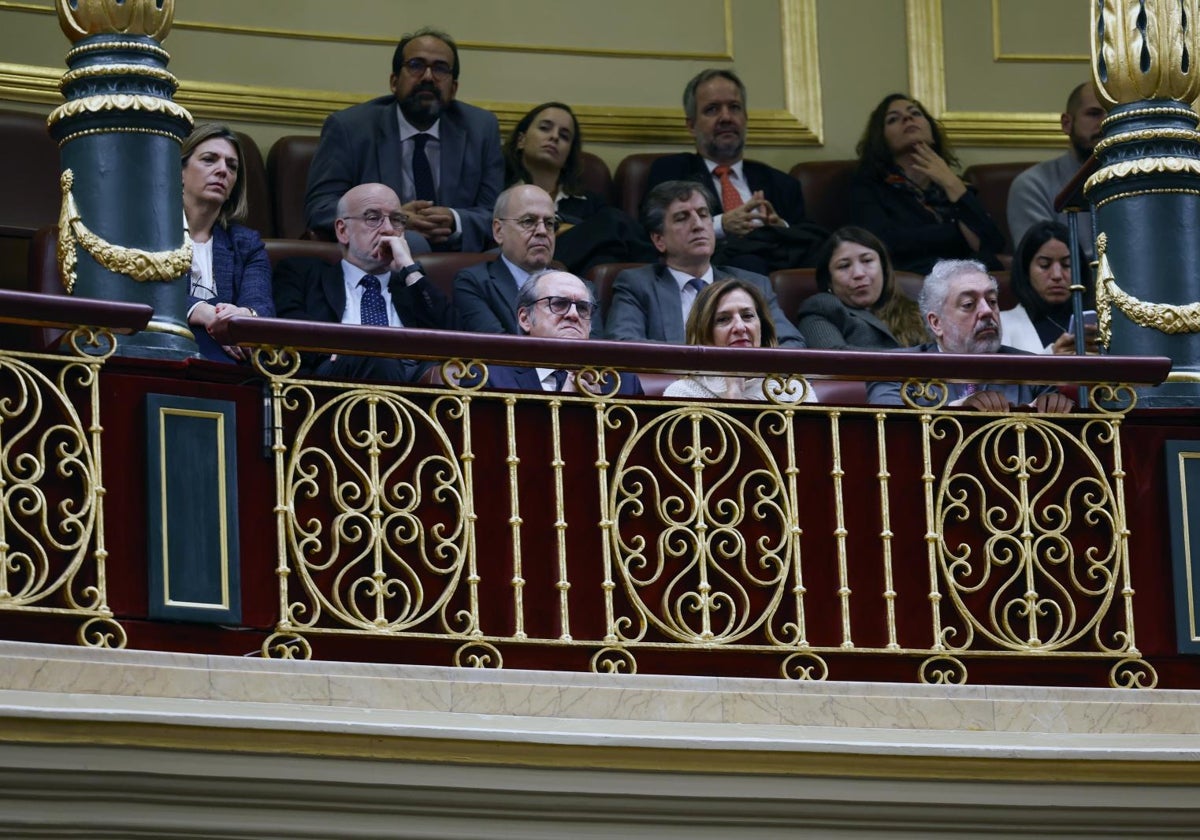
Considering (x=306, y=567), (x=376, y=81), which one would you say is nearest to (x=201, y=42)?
(x=376, y=81)

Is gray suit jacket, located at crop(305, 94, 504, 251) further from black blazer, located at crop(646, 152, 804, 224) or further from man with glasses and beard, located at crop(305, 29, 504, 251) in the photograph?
black blazer, located at crop(646, 152, 804, 224)

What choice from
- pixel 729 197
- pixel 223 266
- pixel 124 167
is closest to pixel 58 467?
pixel 124 167

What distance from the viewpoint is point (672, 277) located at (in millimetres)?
8250

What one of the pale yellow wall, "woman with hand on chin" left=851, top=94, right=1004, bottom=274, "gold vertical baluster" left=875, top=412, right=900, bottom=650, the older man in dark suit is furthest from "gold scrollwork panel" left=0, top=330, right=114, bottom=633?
"woman with hand on chin" left=851, top=94, right=1004, bottom=274

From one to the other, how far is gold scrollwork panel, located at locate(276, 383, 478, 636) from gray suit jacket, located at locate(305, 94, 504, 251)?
101 inches

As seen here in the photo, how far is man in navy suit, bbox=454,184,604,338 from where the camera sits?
782 centimetres

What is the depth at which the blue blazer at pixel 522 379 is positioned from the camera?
6.86 metres

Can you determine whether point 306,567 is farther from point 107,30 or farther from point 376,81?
point 376,81

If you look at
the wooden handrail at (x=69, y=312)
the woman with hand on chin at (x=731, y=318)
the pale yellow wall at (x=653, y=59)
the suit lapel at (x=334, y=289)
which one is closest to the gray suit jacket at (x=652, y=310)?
the woman with hand on chin at (x=731, y=318)

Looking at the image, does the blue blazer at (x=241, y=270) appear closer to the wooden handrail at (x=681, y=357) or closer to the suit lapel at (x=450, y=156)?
the wooden handrail at (x=681, y=357)

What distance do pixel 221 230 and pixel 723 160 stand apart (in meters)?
2.40

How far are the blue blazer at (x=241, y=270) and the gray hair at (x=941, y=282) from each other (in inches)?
72.9

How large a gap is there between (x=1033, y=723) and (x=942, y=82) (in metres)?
4.77

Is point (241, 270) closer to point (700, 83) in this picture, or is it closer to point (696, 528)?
point (696, 528)
